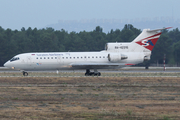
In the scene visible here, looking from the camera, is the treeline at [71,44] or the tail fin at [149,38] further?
the treeline at [71,44]

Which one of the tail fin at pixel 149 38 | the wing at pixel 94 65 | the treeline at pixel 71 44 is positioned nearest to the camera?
the wing at pixel 94 65

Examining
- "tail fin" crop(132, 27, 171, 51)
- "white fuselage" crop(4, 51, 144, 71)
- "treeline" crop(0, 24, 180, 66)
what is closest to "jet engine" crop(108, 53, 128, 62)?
"white fuselage" crop(4, 51, 144, 71)

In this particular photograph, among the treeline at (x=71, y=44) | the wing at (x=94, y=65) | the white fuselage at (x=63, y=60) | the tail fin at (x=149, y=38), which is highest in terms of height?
the treeline at (x=71, y=44)

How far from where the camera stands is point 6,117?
550 inches

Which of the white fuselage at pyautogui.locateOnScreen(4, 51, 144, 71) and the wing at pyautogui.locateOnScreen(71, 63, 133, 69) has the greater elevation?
the white fuselage at pyautogui.locateOnScreen(4, 51, 144, 71)

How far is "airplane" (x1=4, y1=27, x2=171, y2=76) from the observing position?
4225 cm

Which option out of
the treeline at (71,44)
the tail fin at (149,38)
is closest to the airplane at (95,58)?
the tail fin at (149,38)

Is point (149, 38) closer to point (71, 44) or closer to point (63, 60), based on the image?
point (63, 60)

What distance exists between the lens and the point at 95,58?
42.7 m

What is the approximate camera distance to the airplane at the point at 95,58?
42.2 metres

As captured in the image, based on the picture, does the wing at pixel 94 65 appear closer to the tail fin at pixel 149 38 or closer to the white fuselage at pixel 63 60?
the white fuselage at pixel 63 60

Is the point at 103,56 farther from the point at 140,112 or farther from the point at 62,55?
the point at 140,112

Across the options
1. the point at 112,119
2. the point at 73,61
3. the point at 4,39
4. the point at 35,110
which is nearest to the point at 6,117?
the point at 35,110

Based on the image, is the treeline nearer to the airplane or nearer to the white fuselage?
the white fuselage
